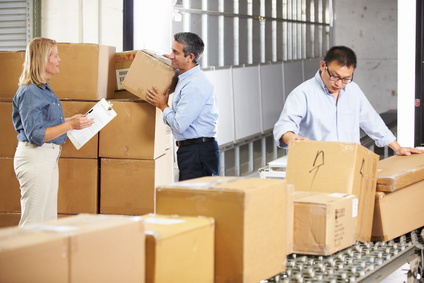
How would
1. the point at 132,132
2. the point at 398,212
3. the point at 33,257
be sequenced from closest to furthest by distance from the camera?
1. the point at 33,257
2. the point at 398,212
3. the point at 132,132

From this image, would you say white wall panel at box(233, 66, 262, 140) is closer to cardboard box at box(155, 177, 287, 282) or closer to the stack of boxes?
the stack of boxes

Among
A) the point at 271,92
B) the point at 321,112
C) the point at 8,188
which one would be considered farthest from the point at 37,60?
the point at 271,92

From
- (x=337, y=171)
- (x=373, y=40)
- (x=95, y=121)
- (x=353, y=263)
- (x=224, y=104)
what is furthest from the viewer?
(x=373, y=40)

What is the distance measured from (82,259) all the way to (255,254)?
0.69 metres

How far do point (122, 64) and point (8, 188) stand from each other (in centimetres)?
122

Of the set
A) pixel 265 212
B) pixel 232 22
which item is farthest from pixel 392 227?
pixel 232 22

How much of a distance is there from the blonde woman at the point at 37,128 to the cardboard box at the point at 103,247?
1.94m

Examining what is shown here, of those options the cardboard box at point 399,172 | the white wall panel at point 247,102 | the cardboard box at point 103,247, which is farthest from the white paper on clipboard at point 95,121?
the white wall panel at point 247,102

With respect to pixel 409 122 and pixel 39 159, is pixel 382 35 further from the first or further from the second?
pixel 39 159

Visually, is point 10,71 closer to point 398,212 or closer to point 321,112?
point 321,112

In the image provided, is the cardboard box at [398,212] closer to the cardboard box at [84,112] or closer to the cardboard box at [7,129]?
the cardboard box at [84,112]

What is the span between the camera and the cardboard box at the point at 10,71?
429 centimetres

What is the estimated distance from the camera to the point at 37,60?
349 centimetres

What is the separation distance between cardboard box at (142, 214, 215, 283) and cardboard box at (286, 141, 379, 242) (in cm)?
92
